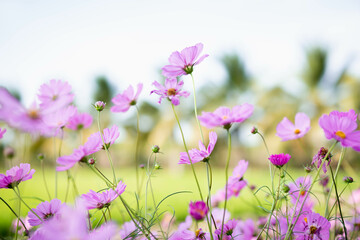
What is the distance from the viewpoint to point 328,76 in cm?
1020

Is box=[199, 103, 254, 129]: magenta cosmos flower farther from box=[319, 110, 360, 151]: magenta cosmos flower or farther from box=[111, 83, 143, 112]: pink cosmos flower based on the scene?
box=[111, 83, 143, 112]: pink cosmos flower

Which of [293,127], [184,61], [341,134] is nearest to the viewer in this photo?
[341,134]

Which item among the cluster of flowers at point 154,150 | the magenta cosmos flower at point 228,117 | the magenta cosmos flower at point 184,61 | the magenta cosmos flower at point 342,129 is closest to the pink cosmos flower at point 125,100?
the cluster of flowers at point 154,150

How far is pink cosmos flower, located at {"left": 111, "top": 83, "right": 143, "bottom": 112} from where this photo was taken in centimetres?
57

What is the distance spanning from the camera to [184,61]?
48cm

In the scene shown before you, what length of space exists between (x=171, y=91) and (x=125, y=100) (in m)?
0.11

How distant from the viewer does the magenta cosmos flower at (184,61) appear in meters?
0.46

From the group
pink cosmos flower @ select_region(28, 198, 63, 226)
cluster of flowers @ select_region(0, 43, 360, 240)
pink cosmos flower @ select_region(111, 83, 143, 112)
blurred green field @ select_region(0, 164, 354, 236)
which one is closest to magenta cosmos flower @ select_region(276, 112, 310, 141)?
cluster of flowers @ select_region(0, 43, 360, 240)

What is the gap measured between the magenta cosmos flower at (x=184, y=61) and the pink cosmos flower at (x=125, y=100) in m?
Answer: 0.11

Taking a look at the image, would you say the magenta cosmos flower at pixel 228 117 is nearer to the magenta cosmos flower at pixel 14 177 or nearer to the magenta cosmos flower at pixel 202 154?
the magenta cosmos flower at pixel 202 154

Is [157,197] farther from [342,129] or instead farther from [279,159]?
[342,129]

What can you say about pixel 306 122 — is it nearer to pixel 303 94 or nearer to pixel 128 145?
pixel 303 94

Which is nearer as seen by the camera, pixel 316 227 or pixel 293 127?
pixel 316 227

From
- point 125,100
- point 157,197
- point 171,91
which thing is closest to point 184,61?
point 171,91
